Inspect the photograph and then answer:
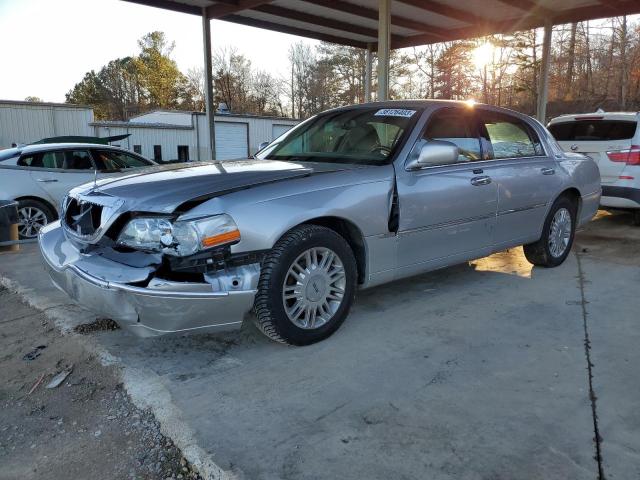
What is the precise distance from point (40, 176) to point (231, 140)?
20.3 metres

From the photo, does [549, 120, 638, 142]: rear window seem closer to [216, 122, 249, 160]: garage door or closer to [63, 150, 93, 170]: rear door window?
[63, 150, 93, 170]: rear door window

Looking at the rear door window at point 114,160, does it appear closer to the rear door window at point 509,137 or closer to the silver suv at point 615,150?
the rear door window at point 509,137

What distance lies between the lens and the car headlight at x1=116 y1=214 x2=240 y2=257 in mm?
2783

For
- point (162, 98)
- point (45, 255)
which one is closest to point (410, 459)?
point (45, 255)

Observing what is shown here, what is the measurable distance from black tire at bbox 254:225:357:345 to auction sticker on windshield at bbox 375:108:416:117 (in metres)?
1.35

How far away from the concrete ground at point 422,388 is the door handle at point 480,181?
3.27 feet

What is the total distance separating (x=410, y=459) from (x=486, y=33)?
12398 millimetres

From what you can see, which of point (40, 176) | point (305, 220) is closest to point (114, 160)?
point (40, 176)

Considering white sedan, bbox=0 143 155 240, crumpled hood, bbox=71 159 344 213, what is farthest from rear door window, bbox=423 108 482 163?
white sedan, bbox=0 143 155 240

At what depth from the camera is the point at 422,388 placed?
2.86m

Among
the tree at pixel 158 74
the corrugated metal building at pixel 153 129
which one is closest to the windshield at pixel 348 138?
the corrugated metal building at pixel 153 129

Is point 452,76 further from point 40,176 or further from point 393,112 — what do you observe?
point 393,112

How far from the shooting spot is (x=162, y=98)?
57.0 meters

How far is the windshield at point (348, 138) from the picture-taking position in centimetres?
394
